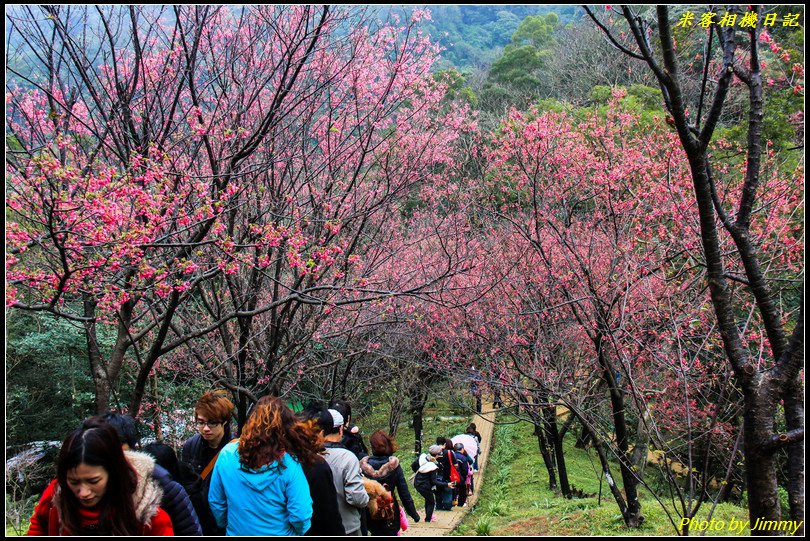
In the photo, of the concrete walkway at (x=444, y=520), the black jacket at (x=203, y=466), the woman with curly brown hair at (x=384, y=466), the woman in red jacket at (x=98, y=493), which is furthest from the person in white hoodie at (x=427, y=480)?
the woman in red jacket at (x=98, y=493)

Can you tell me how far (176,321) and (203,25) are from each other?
506 cm

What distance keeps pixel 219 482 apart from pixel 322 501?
55 centimetres

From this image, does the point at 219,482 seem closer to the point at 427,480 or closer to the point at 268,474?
the point at 268,474

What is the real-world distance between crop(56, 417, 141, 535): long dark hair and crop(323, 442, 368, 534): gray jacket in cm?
135

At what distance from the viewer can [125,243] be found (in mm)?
4305

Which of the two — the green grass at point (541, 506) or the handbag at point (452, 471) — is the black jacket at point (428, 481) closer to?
the handbag at point (452, 471)

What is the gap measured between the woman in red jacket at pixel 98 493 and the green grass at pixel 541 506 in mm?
4959

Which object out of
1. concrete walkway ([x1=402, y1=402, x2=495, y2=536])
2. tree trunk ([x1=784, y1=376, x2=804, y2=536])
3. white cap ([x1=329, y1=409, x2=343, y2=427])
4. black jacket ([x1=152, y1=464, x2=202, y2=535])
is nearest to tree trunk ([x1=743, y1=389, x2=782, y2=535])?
tree trunk ([x1=784, y1=376, x2=804, y2=536])

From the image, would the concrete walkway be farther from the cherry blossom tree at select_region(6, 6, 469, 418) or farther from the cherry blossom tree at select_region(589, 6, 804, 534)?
the cherry blossom tree at select_region(589, 6, 804, 534)

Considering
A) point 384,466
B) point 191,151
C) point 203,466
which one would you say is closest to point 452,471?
point 384,466

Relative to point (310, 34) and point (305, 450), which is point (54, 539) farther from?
point (310, 34)

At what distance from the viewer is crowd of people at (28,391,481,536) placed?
2.16 m

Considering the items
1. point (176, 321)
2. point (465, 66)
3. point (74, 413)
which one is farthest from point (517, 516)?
point (465, 66)

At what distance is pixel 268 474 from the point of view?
9.46ft
